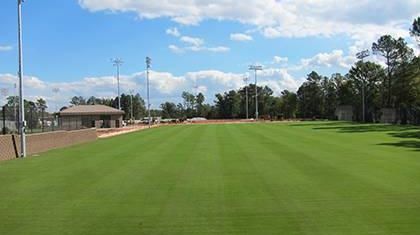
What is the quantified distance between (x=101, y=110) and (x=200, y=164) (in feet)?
283

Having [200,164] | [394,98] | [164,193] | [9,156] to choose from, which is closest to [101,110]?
[394,98]

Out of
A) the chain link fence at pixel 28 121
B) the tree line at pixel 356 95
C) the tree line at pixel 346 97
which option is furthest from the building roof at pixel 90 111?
the chain link fence at pixel 28 121

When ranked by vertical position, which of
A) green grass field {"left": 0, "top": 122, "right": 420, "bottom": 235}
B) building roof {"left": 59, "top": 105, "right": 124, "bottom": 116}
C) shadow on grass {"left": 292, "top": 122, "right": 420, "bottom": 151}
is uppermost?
building roof {"left": 59, "top": 105, "right": 124, "bottom": 116}

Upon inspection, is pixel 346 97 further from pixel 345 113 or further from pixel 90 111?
pixel 90 111

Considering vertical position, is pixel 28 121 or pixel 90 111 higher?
pixel 90 111

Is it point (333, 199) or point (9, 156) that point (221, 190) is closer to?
point (333, 199)

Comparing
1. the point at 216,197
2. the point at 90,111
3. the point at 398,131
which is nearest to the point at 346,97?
the point at 90,111

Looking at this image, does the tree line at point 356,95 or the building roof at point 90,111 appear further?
the building roof at point 90,111

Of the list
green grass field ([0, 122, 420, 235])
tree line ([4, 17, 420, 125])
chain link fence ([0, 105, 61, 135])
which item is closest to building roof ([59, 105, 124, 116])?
tree line ([4, 17, 420, 125])

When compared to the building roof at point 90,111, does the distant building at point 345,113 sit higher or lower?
lower

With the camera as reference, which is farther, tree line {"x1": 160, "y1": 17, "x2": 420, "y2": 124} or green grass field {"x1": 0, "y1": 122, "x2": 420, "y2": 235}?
tree line {"x1": 160, "y1": 17, "x2": 420, "y2": 124}

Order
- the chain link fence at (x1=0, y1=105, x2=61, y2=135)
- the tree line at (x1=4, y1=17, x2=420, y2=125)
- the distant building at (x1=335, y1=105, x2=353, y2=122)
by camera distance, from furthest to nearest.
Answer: the distant building at (x1=335, y1=105, x2=353, y2=122), the tree line at (x1=4, y1=17, x2=420, y2=125), the chain link fence at (x1=0, y1=105, x2=61, y2=135)

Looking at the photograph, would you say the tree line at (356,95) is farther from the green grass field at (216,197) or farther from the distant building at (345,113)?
the green grass field at (216,197)

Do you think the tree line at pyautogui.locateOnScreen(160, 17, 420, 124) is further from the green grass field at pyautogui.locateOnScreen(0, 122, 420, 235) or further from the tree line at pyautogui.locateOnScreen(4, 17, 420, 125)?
the green grass field at pyautogui.locateOnScreen(0, 122, 420, 235)
